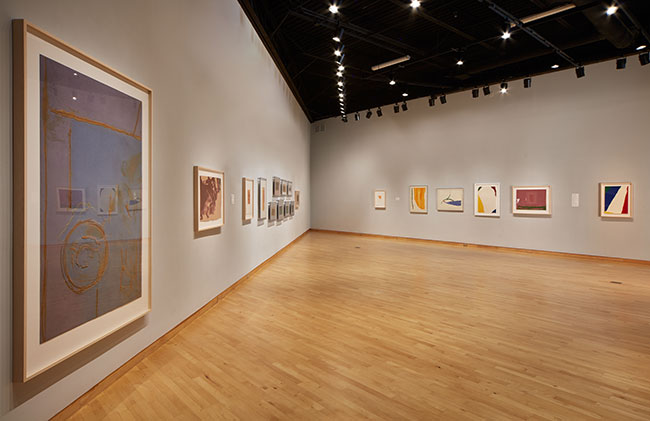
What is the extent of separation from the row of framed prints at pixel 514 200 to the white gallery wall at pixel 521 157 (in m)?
0.17

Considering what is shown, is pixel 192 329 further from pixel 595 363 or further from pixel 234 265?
pixel 595 363

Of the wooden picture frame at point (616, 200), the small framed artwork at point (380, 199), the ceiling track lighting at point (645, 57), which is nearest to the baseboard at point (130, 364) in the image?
the small framed artwork at point (380, 199)

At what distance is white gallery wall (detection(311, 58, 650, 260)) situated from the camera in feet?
28.9

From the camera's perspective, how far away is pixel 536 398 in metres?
2.67

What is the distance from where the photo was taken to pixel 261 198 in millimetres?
7344

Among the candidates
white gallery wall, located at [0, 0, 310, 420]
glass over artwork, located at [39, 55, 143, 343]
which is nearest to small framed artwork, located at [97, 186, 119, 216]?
glass over artwork, located at [39, 55, 143, 343]

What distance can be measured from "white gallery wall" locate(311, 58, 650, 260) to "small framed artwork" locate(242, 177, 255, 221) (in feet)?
27.5

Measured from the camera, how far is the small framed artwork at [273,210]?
8.34 m

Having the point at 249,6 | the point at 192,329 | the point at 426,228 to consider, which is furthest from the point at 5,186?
the point at 426,228

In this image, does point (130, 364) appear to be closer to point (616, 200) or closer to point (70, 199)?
point (70, 199)

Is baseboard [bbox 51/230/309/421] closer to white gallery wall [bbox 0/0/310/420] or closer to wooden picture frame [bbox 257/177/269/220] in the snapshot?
white gallery wall [bbox 0/0/310/420]

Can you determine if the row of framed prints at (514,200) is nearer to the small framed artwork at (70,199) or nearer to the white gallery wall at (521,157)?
the white gallery wall at (521,157)

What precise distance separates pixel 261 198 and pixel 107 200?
476 cm

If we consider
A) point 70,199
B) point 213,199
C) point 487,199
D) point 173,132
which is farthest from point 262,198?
point 487,199
